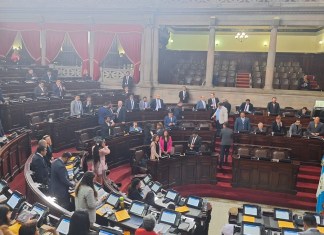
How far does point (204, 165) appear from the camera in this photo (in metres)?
10.3

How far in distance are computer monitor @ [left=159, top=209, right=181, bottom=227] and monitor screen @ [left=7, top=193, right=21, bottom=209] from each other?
227cm

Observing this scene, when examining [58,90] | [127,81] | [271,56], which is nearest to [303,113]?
[271,56]

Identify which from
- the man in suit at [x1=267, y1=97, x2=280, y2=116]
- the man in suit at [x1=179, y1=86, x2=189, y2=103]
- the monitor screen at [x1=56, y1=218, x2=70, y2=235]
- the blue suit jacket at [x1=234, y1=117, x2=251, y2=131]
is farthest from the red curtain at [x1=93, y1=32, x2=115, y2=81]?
the monitor screen at [x1=56, y1=218, x2=70, y2=235]

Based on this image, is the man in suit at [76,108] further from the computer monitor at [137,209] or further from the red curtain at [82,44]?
the red curtain at [82,44]

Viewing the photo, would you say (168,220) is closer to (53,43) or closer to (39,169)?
(39,169)

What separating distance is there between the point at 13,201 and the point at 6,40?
16.3 metres

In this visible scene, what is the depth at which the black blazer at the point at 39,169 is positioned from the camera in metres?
6.54

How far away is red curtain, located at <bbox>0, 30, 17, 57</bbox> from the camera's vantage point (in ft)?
63.6

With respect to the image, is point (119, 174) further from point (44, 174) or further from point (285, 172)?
point (285, 172)

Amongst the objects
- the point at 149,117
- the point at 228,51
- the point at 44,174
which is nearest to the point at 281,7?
the point at 228,51

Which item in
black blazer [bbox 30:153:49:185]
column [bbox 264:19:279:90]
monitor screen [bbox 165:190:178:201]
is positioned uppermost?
column [bbox 264:19:279:90]

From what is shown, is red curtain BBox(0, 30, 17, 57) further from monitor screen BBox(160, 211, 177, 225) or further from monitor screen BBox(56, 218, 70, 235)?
monitor screen BBox(56, 218, 70, 235)

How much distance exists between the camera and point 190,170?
10.3 meters

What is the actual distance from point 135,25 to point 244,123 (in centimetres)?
819
